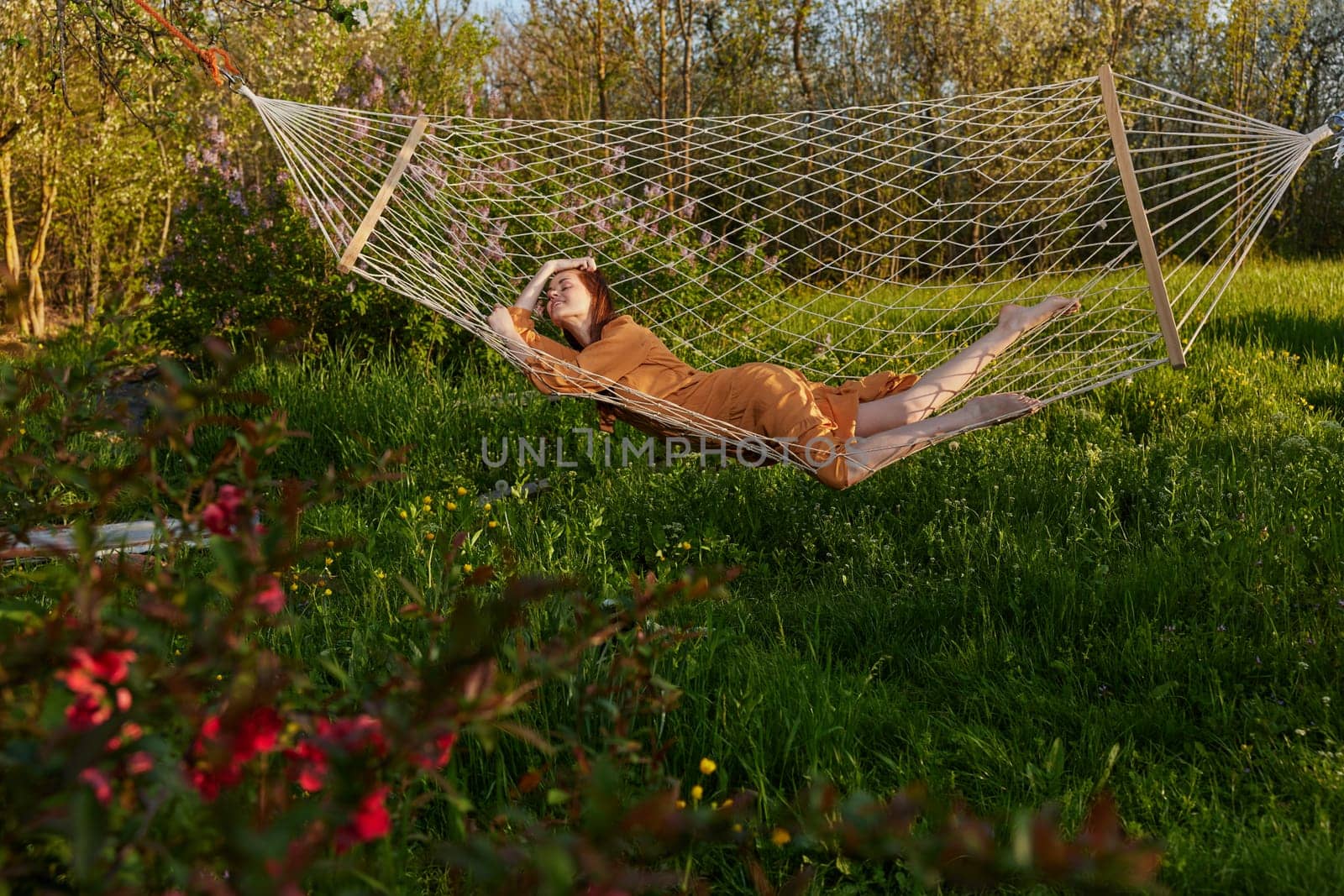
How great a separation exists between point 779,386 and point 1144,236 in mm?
810

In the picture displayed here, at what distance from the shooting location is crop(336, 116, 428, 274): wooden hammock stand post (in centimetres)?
233

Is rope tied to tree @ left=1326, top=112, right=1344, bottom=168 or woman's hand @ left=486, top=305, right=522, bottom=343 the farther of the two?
woman's hand @ left=486, top=305, right=522, bottom=343

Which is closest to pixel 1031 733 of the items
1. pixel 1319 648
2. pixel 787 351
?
pixel 1319 648

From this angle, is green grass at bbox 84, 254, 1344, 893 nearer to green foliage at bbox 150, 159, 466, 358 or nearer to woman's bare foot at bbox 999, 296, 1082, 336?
woman's bare foot at bbox 999, 296, 1082, 336

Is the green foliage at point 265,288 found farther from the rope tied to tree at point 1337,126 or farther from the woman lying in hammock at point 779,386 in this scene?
the rope tied to tree at point 1337,126

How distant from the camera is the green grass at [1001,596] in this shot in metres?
1.51

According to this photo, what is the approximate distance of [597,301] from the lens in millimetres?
2754

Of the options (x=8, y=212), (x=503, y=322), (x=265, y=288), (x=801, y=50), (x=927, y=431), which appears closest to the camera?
(x=927, y=431)

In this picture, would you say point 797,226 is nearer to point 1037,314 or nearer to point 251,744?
point 1037,314

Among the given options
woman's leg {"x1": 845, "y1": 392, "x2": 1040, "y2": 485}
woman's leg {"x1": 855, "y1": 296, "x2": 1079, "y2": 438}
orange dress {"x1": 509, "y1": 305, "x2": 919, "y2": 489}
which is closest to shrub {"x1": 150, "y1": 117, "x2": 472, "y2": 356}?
orange dress {"x1": 509, "y1": 305, "x2": 919, "y2": 489}

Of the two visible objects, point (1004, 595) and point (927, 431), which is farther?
point (927, 431)

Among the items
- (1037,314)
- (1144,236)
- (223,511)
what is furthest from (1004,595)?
(223,511)

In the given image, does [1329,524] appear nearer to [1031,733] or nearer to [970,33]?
[1031,733]

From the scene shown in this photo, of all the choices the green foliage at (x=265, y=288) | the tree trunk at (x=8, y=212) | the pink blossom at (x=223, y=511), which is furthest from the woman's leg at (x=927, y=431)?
the tree trunk at (x=8, y=212)
